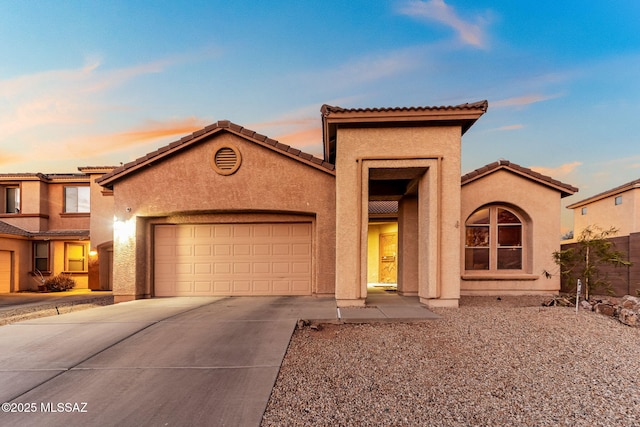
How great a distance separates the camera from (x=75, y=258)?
47.4 feet

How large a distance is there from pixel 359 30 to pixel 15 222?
20111mm

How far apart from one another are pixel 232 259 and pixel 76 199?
12.4m

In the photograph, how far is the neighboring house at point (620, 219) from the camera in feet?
27.0

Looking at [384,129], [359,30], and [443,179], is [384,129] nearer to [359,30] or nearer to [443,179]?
[443,179]

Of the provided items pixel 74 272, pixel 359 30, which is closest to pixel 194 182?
pixel 359 30

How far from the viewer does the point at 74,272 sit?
14.2 meters

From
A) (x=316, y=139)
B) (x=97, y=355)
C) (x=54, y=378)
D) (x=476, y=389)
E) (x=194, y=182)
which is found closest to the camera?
(x=476, y=389)

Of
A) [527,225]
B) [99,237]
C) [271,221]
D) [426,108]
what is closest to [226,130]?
[271,221]

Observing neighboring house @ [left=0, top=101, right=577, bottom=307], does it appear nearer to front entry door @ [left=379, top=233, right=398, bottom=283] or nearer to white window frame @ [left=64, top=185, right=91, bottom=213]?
front entry door @ [left=379, top=233, right=398, bottom=283]

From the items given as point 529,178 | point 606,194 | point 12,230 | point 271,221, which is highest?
point 606,194

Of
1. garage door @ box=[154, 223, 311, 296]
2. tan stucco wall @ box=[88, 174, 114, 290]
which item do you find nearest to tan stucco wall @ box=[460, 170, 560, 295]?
garage door @ box=[154, 223, 311, 296]

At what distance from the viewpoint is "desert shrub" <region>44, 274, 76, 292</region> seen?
517 inches

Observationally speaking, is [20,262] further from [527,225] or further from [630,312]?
[630,312]

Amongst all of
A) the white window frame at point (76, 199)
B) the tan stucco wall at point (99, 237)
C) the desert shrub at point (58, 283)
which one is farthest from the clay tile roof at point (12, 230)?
the tan stucco wall at point (99, 237)
